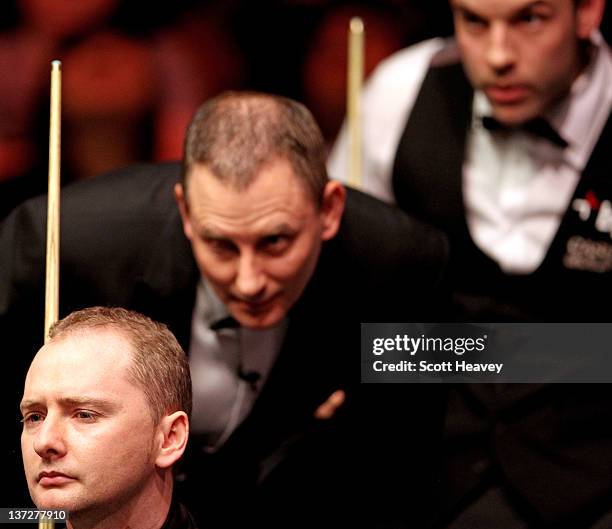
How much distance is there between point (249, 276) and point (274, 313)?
15 cm

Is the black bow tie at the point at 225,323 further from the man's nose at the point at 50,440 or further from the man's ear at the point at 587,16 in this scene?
the man's ear at the point at 587,16

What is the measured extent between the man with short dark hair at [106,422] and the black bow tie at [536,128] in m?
1.27

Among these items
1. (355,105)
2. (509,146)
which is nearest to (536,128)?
(509,146)

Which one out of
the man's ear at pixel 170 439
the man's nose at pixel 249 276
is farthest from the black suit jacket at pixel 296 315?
the man's ear at pixel 170 439

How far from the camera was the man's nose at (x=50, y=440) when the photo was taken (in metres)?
2.08

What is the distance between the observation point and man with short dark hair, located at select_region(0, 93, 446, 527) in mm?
2746

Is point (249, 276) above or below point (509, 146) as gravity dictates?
below

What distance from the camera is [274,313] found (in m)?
2.77

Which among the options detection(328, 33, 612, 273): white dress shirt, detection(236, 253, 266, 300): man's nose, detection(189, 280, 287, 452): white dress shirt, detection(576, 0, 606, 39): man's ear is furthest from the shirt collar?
detection(576, 0, 606, 39): man's ear

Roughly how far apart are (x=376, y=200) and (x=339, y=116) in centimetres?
109

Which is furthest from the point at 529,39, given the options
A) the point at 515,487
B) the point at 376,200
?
the point at 515,487

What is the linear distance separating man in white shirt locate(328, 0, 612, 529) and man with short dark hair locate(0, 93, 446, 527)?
19 centimetres
